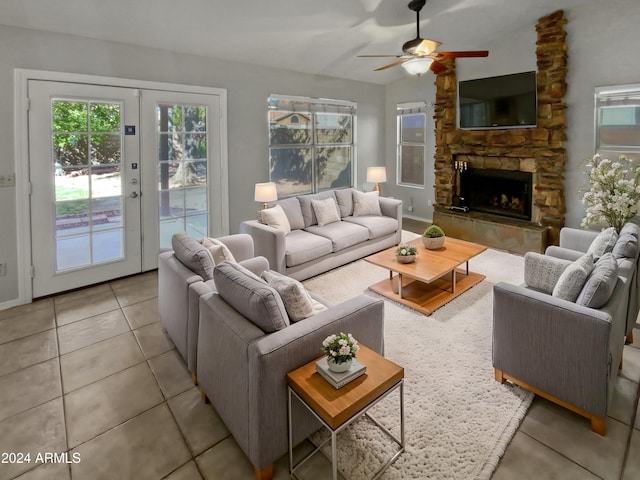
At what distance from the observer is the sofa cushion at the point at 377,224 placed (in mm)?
5213

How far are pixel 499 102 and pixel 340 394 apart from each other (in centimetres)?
523

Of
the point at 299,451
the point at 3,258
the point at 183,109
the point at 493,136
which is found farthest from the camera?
the point at 493,136

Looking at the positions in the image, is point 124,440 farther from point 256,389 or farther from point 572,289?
point 572,289

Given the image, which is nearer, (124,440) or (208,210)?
(124,440)

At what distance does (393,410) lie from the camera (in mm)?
2320

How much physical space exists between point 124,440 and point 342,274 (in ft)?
9.61

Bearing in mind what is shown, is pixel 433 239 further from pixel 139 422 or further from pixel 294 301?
pixel 139 422

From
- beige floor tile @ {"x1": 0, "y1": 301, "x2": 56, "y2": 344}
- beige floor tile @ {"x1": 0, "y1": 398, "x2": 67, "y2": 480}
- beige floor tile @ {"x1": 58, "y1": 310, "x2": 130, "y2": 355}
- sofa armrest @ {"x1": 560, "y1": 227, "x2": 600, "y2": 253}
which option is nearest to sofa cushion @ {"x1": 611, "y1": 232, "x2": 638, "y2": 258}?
sofa armrest @ {"x1": 560, "y1": 227, "x2": 600, "y2": 253}

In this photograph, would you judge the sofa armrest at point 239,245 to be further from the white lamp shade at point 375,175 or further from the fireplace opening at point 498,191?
the fireplace opening at point 498,191

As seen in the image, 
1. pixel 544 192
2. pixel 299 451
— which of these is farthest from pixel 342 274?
pixel 544 192

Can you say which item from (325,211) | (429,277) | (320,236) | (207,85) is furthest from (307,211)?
(429,277)

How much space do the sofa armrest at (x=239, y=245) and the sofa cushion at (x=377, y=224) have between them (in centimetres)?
188

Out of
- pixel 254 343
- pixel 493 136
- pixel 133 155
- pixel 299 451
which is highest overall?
pixel 493 136

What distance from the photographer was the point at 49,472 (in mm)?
1938
